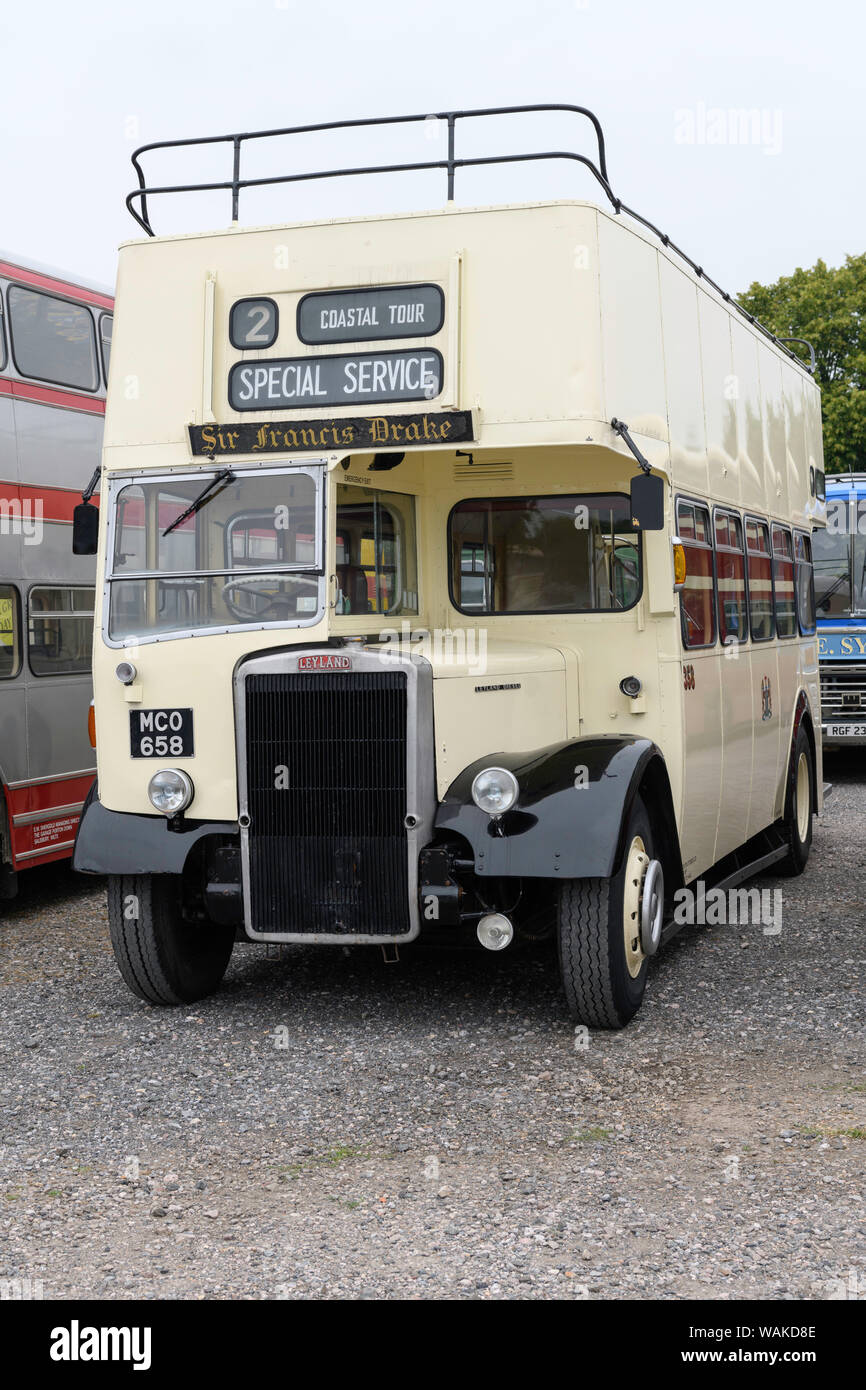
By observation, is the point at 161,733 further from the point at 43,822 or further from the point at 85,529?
the point at 43,822

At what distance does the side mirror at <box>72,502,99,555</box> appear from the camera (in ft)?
25.8

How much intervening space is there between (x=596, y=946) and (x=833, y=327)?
36542mm

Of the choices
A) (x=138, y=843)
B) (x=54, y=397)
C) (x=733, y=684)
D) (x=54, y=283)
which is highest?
(x=54, y=283)

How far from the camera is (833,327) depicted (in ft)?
133

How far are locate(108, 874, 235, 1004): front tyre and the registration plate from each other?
1.92 feet

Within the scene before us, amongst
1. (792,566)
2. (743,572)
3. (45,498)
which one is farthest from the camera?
(792,566)

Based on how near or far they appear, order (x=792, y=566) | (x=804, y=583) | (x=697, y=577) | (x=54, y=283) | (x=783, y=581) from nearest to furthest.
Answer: (x=697, y=577)
(x=783, y=581)
(x=54, y=283)
(x=792, y=566)
(x=804, y=583)

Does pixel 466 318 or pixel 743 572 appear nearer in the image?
pixel 466 318

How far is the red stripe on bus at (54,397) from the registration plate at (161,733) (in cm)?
435

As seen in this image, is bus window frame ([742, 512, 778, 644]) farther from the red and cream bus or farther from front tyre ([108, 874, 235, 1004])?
the red and cream bus

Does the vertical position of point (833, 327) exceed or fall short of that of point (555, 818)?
it exceeds it

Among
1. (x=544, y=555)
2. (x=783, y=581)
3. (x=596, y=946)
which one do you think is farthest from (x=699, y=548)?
(x=783, y=581)

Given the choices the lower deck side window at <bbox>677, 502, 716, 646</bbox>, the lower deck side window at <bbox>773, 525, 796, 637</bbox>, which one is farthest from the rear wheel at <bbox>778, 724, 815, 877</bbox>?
the lower deck side window at <bbox>677, 502, 716, 646</bbox>

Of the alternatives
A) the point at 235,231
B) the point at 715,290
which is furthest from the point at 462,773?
the point at 715,290
